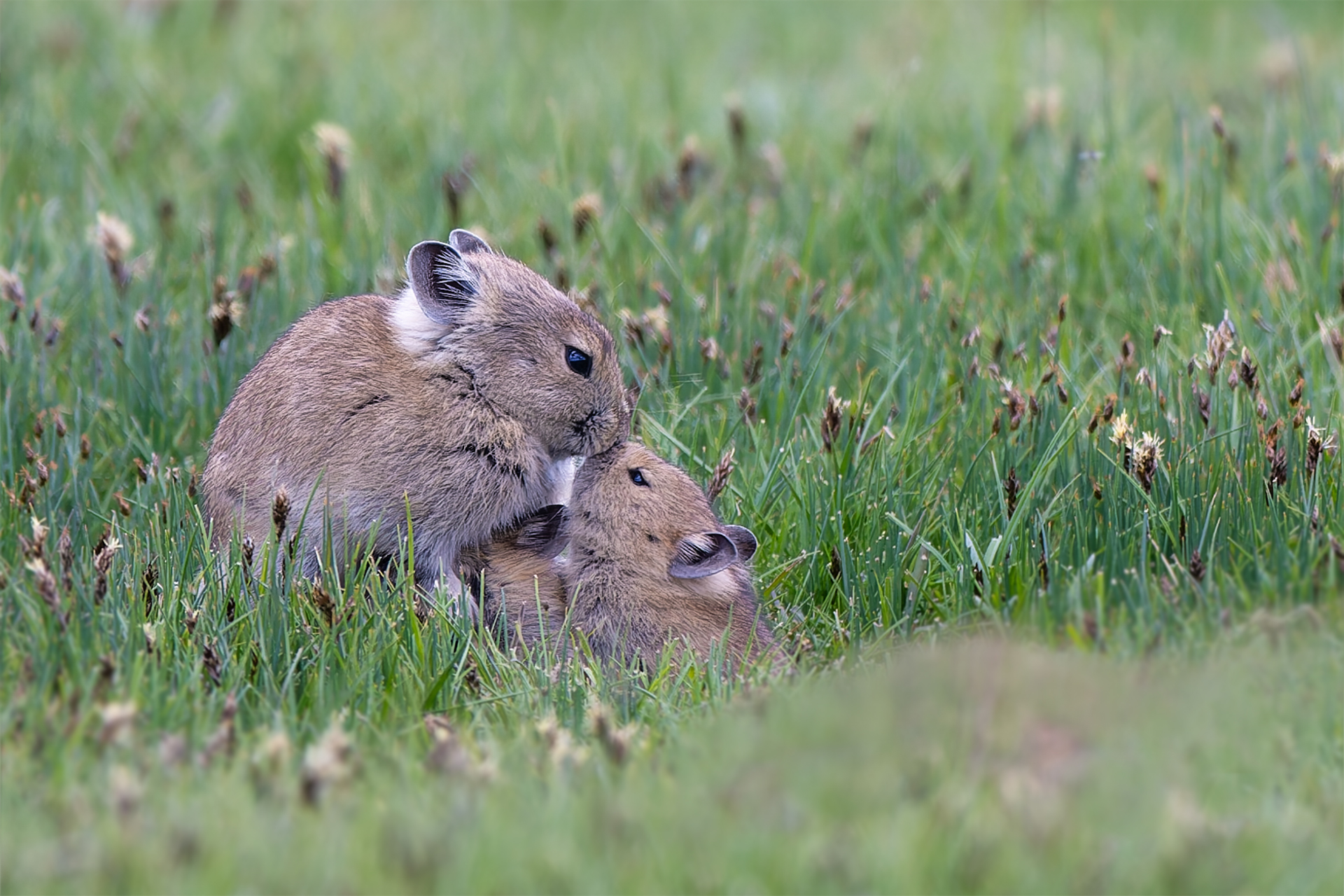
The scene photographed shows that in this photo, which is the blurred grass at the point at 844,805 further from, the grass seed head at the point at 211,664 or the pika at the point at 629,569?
the pika at the point at 629,569

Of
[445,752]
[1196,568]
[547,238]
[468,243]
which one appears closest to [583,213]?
[547,238]

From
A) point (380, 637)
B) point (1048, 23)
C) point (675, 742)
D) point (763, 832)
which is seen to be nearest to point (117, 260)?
point (380, 637)

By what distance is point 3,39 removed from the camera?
392 inches

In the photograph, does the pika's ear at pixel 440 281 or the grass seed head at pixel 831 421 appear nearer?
the grass seed head at pixel 831 421

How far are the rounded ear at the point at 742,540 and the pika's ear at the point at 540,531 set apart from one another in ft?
2.20

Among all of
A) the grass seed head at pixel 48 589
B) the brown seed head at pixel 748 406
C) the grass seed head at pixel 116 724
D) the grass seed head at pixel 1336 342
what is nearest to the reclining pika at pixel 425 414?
the brown seed head at pixel 748 406

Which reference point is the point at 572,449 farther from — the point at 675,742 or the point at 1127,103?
the point at 1127,103

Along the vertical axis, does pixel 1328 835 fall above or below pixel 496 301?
below

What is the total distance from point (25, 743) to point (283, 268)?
12.3ft

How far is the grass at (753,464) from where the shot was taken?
334cm

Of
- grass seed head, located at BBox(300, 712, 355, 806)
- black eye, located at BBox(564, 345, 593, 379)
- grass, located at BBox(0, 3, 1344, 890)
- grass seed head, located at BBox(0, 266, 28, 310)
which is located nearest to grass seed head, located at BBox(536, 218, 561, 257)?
grass, located at BBox(0, 3, 1344, 890)

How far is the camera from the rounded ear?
5195mm

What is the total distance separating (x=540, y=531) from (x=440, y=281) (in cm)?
93

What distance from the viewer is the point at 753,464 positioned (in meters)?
5.86
